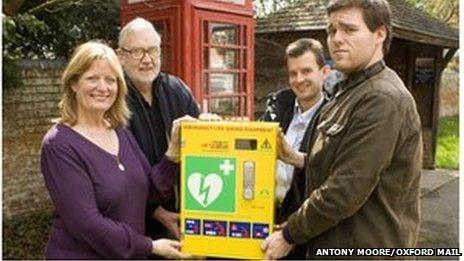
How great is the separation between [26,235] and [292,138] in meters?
3.84

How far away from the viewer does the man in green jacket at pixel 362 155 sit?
187 cm

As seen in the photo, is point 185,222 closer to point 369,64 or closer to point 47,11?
point 369,64

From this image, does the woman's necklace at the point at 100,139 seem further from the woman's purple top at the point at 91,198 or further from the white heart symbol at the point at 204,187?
the white heart symbol at the point at 204,187

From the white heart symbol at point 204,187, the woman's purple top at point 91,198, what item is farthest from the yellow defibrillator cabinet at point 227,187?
the woman's purple top at point 91,198

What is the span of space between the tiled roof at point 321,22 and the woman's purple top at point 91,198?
583 centimetres

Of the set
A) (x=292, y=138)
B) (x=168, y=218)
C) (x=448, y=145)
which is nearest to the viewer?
(x=168, y=218)

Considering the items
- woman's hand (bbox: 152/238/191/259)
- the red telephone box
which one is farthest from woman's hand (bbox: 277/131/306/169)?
the red telephone box

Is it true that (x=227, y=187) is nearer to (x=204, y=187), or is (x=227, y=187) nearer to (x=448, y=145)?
(x=204, y=187)

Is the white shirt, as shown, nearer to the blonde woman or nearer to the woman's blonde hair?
the blonde woman

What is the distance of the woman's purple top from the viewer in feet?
6.60

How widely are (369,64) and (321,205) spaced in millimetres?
534

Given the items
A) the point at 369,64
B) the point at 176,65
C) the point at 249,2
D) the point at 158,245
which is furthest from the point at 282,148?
the point at 249,2

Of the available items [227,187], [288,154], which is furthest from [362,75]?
[227,187]

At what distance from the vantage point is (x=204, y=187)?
2121mm
